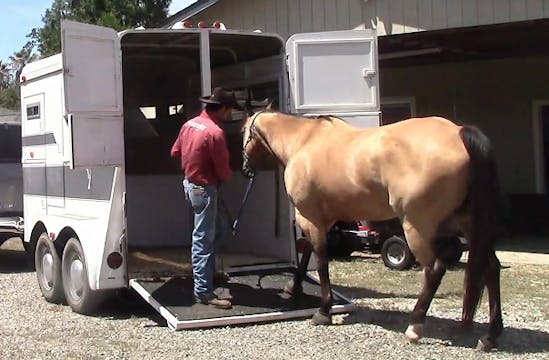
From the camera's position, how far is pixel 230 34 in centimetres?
852

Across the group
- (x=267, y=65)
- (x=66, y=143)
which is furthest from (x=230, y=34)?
(x=66, y=143)

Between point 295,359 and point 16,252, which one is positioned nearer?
point 295,359

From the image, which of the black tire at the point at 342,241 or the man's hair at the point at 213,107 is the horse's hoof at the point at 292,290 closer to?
the man's hair at the point at 213,107

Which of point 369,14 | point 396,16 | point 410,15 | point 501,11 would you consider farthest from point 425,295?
point 369,14

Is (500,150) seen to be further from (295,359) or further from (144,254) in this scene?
(295,359)

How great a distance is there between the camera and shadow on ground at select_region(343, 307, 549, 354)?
21.8 feet

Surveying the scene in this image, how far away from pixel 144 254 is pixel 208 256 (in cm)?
217

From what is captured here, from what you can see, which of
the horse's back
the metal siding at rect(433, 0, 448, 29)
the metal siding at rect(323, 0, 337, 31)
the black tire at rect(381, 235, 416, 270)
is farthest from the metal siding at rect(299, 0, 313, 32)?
the horse's back

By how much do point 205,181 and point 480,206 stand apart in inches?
101

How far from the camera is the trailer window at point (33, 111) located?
925 cm

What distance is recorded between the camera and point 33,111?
31.0 ft

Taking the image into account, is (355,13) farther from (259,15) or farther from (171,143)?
(171,143)

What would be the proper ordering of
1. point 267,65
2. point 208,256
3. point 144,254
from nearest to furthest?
A: point 208,256 → point 267,65 → point 144,254

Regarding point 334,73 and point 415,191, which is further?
point 334,73
